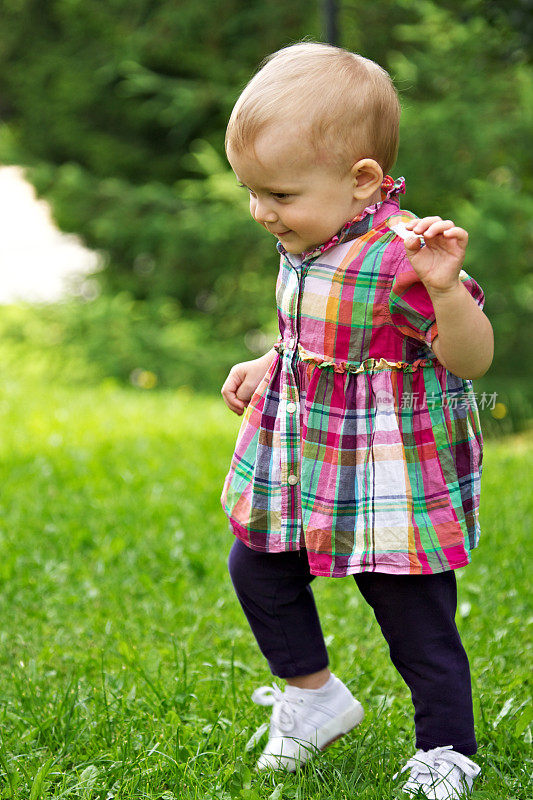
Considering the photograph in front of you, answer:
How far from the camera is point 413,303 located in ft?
5.26

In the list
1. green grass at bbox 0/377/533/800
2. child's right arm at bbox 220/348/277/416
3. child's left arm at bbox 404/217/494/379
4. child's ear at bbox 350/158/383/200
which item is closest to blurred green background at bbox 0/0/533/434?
green grass at bbox 0/377/533/800

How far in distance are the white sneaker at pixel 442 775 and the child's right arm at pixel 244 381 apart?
83 centimetres

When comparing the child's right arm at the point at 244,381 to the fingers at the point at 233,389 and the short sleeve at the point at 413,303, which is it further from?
the short sleeve at the point at 413,303

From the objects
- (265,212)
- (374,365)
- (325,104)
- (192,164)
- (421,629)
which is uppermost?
(192,164)

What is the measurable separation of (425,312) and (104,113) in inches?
360

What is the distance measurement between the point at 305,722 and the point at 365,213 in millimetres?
1102

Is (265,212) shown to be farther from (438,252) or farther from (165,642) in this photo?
(165,642)

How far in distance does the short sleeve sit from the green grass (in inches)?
35.5

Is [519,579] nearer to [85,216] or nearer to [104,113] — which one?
[85,216]

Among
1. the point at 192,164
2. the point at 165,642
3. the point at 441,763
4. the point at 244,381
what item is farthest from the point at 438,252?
the point at 192,164

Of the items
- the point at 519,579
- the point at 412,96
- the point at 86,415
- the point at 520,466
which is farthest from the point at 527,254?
the point at 519,579

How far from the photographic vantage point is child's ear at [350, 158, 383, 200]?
1636 millimetres

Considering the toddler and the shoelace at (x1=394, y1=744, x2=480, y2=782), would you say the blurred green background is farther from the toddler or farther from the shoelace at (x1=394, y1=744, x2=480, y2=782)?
the shoelace at (x1=394, y1=744, x2=480, y2=782)

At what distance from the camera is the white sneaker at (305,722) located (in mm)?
1928
